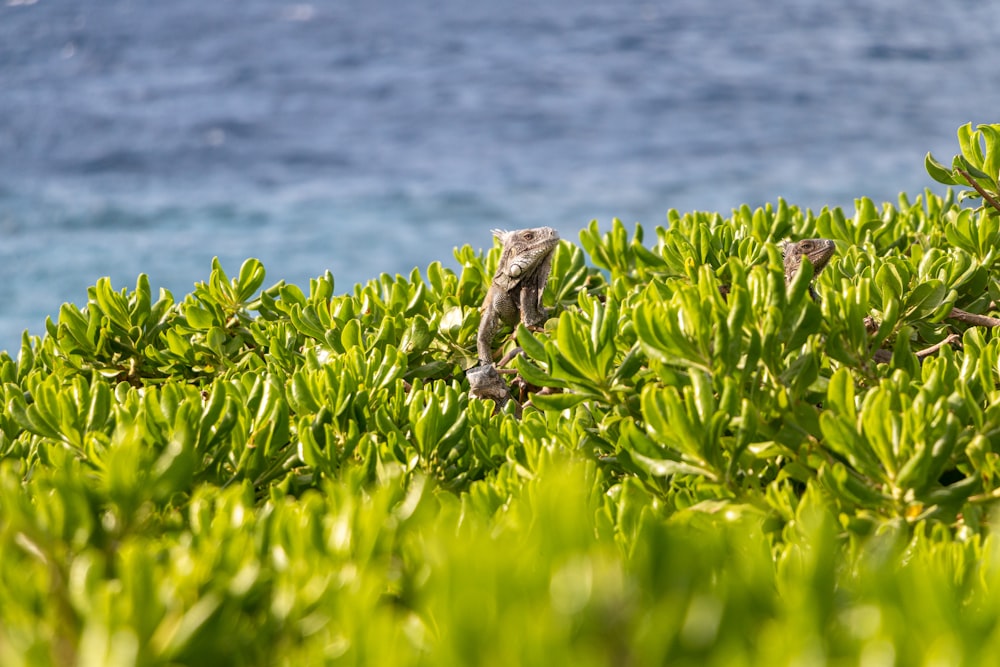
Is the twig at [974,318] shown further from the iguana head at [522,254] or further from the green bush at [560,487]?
the iguana head at [522,254]

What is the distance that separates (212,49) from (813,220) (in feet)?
92.2

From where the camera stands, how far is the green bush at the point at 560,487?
1369 millimetres

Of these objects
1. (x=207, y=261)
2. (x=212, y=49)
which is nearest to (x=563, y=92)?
(x=212, y=49)

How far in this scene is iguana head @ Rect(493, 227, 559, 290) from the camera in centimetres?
407

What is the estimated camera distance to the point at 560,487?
1299 mm

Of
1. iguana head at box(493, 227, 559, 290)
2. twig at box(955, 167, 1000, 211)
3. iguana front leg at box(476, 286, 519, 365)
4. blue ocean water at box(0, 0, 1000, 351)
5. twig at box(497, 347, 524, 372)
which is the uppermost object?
twig at box(955, 167, 1000, 211)

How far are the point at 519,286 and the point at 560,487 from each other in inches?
111

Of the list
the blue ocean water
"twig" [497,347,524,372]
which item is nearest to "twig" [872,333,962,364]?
"twig" [497,347,524,372]

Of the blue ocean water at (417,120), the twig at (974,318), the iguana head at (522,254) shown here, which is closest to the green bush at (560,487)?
the twig at (974,318)

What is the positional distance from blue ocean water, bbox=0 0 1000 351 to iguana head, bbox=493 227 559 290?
1477 centimetres

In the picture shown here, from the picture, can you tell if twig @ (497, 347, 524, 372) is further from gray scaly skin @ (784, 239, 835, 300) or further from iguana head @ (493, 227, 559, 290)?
gray scaly skin @ (784, 239, 835, 300)

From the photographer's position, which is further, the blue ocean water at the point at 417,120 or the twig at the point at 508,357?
the blue ocean water at the point at 417,120

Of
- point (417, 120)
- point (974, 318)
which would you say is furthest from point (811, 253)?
point (417, 120)

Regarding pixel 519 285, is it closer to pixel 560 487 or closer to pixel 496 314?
pixel 496 314
